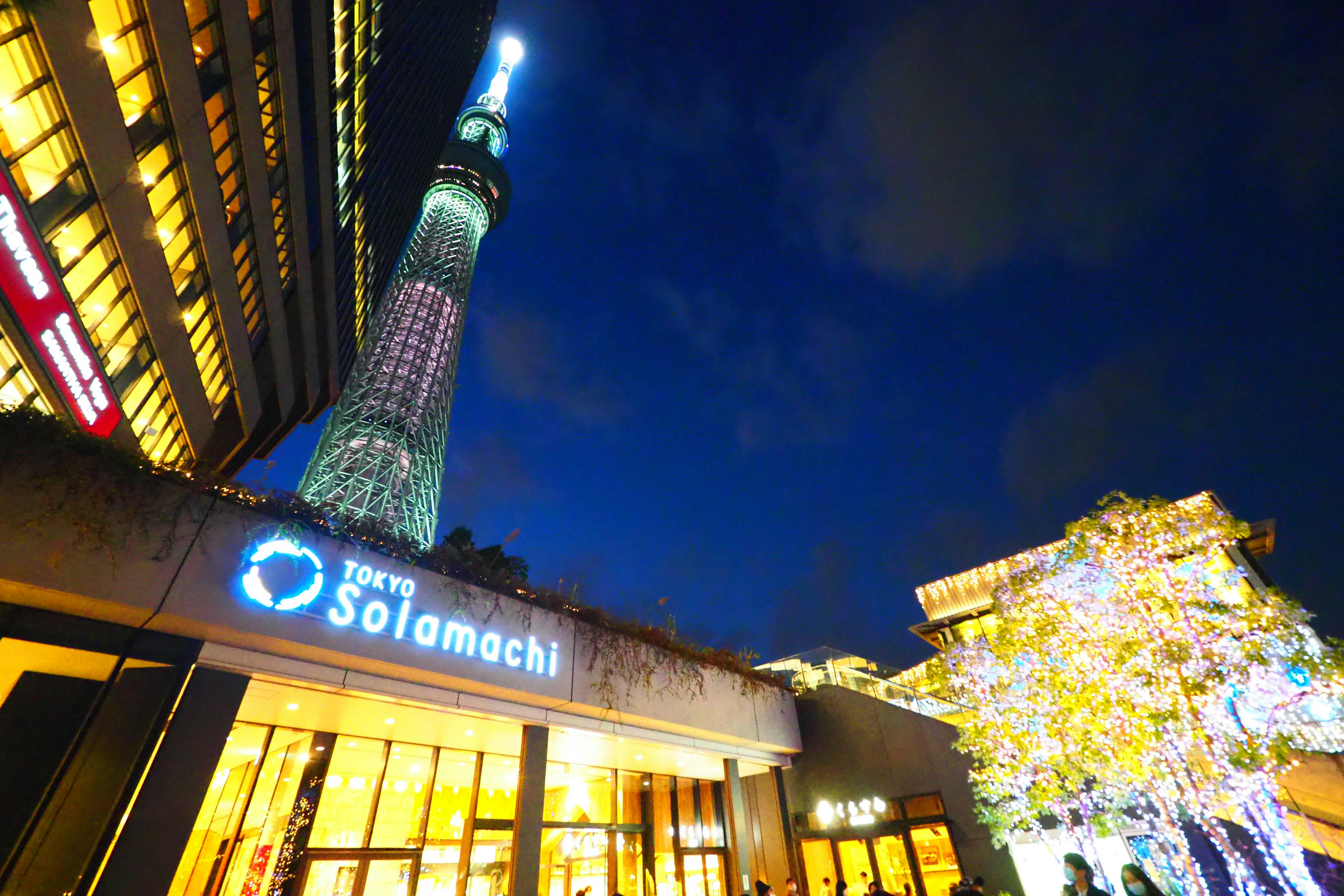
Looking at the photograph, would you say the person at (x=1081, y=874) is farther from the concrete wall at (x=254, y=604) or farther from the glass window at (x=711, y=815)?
the glass window at (x=711, y=815)

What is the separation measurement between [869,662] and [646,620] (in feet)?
27.5

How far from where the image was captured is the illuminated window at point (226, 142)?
1178 centimetres

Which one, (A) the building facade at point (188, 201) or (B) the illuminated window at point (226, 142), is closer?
(A) the building facade at point (188, 201)

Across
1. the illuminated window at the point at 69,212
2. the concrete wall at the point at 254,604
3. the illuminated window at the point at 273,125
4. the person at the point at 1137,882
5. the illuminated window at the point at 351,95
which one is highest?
the illuminated window at the point at 351,95

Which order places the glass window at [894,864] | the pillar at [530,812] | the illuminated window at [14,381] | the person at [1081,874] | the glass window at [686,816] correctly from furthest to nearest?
the glass window at [686,816] → the glass window at [894,864] → the pillar at [530,812] → the illuminated window at [14,381] → the person at [1081,874]

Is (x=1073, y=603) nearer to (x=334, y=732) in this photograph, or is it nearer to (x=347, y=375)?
(x=334, y=732)

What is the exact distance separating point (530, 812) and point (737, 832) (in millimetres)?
6235

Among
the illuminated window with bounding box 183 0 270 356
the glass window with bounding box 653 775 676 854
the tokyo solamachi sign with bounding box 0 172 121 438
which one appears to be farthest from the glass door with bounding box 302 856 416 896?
the illuminated window with bounding box 183 0 270 356

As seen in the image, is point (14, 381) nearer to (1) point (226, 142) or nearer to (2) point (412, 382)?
(1) point (226, 142)

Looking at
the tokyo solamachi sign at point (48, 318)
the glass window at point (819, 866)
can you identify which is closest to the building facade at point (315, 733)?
the glass window at point (819, 866)

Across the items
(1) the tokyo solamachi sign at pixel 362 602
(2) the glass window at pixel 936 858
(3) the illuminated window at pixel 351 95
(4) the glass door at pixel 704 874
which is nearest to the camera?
(1) the tokyo solamachi sign at pixel 362 602

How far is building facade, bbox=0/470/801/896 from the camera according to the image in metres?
6.34

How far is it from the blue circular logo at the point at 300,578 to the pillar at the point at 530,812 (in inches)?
183

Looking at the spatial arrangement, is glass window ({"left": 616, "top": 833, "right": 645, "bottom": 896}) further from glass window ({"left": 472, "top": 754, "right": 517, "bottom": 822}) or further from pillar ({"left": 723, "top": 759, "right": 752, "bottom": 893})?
glass window ({"left": 472, "top": 754, "right": 517, "bottom": 822})
